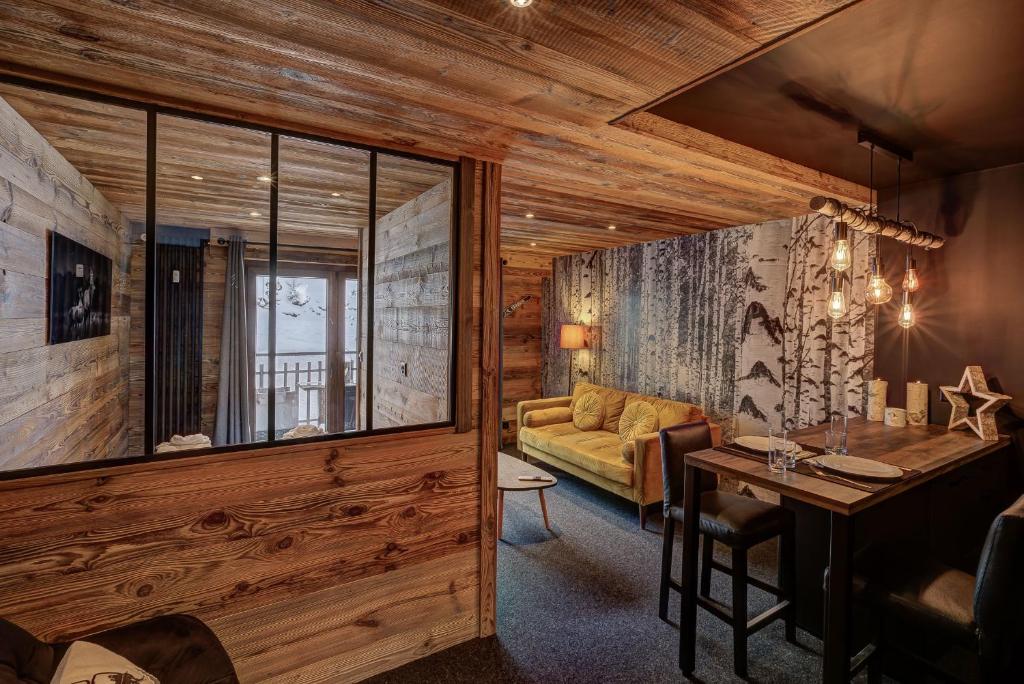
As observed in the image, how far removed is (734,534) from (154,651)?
2.13 meters

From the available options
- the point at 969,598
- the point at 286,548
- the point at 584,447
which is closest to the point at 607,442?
the point at 584,447

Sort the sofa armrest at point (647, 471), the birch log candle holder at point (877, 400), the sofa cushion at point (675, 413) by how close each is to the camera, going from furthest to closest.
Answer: the sofa cushion at point (675, 413), the sofa armrest at point (647, 471), the birch log candle holder at point (877, 400)

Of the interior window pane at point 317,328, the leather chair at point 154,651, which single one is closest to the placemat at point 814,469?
the leather chair at point 154,651

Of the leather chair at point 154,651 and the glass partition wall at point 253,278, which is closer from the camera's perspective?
the leather chair at point 154,651

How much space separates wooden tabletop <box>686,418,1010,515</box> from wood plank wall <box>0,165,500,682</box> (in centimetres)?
114

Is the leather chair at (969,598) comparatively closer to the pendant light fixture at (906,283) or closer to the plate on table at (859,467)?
the plate on table at (859,467)

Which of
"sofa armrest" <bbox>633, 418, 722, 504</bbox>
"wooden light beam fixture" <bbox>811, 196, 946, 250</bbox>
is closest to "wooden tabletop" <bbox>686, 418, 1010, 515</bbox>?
"wooden light beam fixture" <bbox>811, 196, 946, 250</bbox>

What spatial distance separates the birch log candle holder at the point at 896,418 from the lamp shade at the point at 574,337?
118 inches

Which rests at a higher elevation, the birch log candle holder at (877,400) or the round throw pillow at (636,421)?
the birch log candle holder at (877,400)

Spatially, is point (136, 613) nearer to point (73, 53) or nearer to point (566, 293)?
point (73, 53)

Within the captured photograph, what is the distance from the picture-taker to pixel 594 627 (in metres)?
2.48

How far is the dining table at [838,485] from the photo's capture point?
1.68 meters

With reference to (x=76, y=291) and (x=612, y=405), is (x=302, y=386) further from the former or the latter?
(x=612, y=405)

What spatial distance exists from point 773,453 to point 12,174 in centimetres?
355
